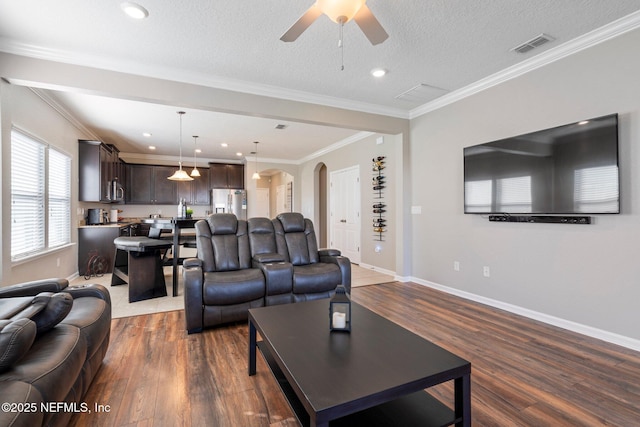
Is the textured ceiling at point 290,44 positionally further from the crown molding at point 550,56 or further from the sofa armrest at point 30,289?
the sofa armrest at point 30,289

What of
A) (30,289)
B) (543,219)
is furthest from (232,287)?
(543,219)

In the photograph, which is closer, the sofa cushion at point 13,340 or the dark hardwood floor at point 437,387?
the sofa cushion at point 13,340

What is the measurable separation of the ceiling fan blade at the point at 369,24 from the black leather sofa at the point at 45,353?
2.30m

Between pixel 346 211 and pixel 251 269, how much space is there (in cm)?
387

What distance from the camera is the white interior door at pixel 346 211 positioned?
21.2 ft

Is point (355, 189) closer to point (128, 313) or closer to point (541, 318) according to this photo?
point (541, 318)

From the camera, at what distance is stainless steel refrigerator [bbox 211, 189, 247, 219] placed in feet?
27.4

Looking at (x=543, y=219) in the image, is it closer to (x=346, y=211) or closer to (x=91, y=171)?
(x=346, y=211)

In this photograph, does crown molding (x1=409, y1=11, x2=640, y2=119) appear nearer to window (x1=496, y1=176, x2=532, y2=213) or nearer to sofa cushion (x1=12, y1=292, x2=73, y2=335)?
window (x1=496, y1=176, x2=532, y2=213)

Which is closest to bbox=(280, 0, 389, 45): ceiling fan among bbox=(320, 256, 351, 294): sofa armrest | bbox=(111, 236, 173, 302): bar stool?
bbox=(320, 256, 351, 294): sofa armrest

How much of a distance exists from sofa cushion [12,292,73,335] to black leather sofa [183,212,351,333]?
4.15 feet

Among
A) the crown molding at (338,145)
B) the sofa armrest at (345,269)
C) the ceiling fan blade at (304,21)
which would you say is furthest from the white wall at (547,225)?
the ceiling fan blade at (304,21)

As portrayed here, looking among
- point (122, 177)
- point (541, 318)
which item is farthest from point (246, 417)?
point (122, 177)

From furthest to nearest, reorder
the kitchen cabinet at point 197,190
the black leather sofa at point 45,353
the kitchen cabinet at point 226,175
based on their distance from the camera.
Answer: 1. the kitchen cabinet at point 226,175
2. the kitchen cabinet at point 197,190
3. the black leather sofa at point 45,353
